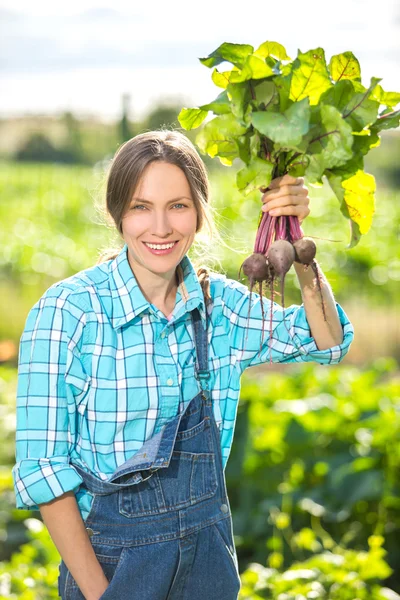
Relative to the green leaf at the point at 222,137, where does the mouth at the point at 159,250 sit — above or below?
below

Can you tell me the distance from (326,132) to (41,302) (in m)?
0.69

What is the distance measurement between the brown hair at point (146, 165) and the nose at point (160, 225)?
0.08m

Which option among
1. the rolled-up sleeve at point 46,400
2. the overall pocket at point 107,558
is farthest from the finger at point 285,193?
the overall pocket at point 107,558

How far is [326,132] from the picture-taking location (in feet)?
4.98

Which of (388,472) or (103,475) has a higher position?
(103,475)

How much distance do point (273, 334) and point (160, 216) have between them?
16.1 inches

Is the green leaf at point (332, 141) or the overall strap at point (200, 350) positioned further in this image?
the overall strap at point (200, 350)

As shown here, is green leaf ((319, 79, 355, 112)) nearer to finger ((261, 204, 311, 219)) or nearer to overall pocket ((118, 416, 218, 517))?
finger ((261, 204, 311, 219))

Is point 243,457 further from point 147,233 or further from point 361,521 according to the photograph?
point 147,233

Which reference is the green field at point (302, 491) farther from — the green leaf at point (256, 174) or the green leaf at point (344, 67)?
the green leaf at point (344, 67)

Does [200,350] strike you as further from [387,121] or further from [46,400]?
[387,121]

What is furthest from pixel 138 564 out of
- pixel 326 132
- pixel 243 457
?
pixel 243 457

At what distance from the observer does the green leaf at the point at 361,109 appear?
60.2 inches

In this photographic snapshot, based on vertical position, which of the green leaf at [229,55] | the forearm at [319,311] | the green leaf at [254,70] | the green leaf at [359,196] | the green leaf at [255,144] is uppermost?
the green leaf at [229,55]
